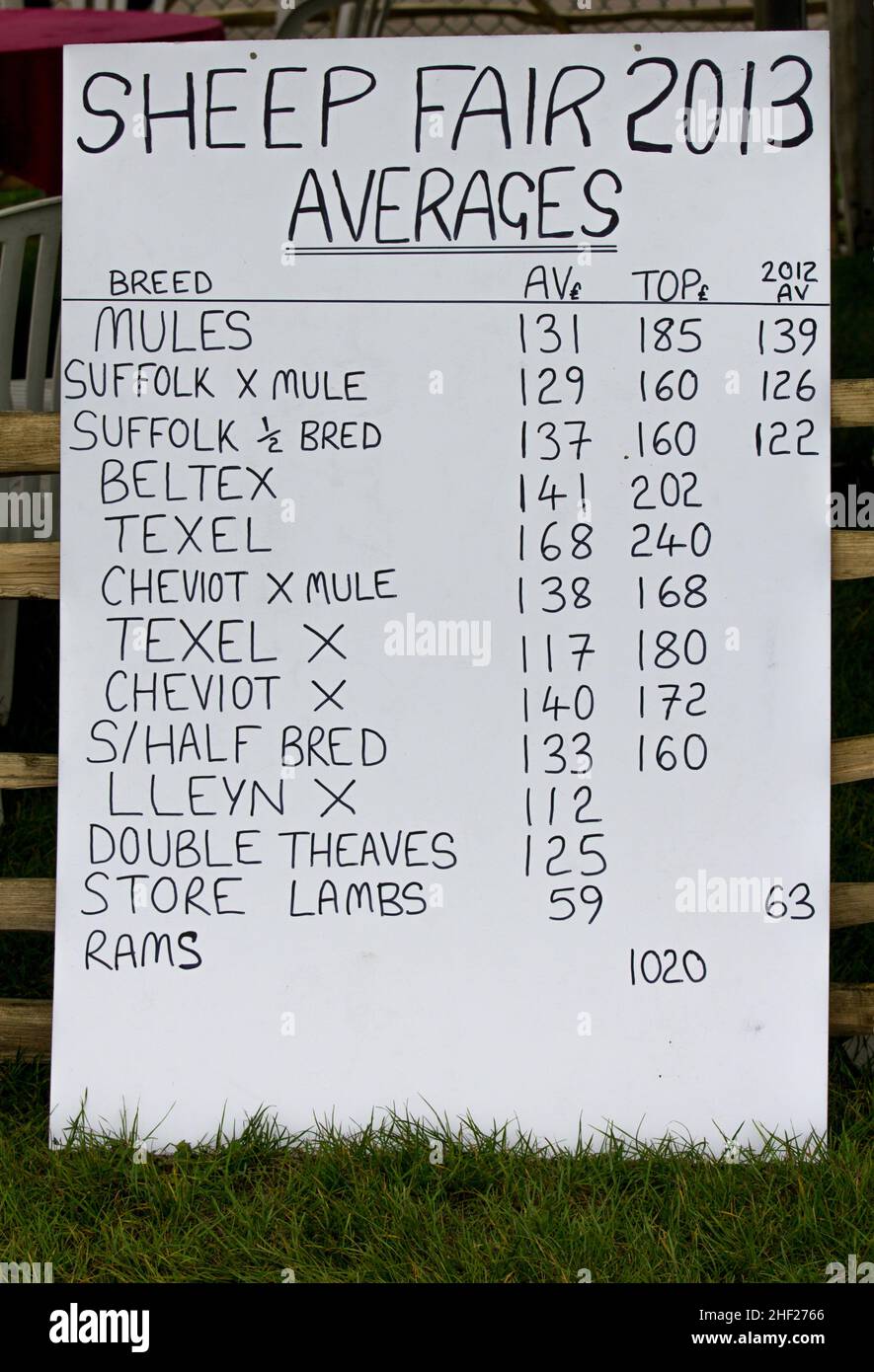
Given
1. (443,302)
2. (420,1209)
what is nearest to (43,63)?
(443,302)

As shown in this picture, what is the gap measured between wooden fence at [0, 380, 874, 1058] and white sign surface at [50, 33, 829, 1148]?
111 mm

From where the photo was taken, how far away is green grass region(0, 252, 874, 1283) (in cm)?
200

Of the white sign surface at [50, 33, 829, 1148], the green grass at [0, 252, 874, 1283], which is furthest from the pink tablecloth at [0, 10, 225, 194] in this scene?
the green grass at [0, 252, 874, 1283]

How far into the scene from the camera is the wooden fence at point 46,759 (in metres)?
2.25

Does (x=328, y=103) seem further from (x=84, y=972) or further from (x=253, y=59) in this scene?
(x=84, y=972)

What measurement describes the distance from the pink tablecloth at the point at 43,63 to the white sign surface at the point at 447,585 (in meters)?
1.43

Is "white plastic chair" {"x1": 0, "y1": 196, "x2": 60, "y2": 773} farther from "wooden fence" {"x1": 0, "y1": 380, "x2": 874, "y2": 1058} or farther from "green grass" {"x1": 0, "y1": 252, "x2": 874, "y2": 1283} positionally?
"green grass" {"x1": 0, "y1": 252, "x2": 874, "y2": 1283}

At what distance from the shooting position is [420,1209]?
207 centimetres

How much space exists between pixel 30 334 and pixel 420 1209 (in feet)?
6.90

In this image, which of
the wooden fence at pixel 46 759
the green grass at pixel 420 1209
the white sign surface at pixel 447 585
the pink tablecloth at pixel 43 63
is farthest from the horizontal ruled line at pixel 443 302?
the pink tablecloth at pixel 43 63

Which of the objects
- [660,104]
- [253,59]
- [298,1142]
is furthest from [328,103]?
[298,1142]

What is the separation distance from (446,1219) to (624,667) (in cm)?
85

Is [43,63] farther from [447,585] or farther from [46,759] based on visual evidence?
[447,585]

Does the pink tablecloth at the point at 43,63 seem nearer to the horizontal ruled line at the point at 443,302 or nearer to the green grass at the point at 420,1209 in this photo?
the horizontal ruled line at the point at 443,302
